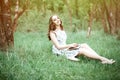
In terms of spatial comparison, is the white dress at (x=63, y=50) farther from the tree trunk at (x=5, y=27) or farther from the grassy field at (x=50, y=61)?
the tree trunk at (x=5, y=27)

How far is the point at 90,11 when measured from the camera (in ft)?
19.7

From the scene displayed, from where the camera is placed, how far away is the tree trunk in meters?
5.82

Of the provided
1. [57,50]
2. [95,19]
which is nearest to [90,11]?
[95,19]

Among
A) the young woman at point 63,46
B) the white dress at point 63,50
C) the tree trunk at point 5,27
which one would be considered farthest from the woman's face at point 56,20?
→ the tree trunk at point 5,27

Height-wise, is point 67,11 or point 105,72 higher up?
point 67,11

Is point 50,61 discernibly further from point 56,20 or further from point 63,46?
point 56,20

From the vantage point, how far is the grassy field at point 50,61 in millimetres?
5598

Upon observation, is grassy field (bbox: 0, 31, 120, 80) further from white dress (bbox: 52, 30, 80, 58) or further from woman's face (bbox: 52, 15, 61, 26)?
woman's face (bbox: 52, 15, 61, 26)

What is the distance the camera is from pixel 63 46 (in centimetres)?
605

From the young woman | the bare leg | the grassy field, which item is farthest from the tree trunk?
the bare leg

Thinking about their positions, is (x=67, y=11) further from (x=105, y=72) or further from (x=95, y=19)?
(x=105, y=72)

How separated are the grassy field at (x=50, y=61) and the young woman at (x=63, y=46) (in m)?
0.05

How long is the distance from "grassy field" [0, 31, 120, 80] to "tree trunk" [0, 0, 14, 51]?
68mm

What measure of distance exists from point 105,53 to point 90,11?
485mm
